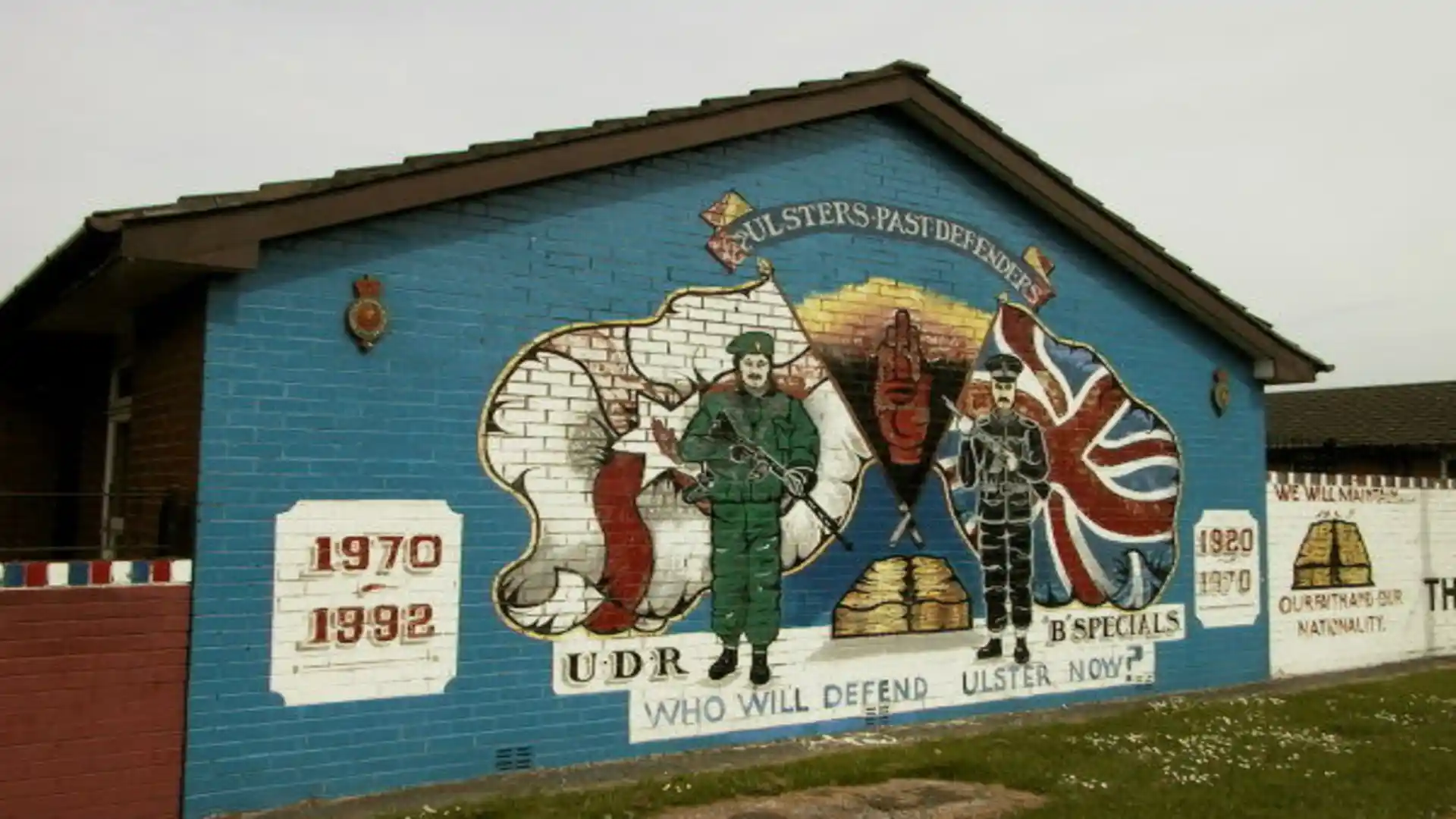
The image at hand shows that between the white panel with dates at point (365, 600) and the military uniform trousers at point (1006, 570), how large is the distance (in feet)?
15.8

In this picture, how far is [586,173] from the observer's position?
27.8ft

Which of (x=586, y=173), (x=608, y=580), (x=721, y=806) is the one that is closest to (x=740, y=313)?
(x=586, y=173)

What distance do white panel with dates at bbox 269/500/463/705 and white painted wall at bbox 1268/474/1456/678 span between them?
921cm

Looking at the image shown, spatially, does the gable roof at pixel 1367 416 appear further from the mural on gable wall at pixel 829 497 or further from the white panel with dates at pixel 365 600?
the white panel with dates at pixel 365 600

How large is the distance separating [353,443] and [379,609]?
104cm

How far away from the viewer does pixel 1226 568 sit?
1239 cm

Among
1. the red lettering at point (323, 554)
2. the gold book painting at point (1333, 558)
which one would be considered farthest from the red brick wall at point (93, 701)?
the gold book painting at point (1333, 558)

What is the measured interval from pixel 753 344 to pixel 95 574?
4.70 meters

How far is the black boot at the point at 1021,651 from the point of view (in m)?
10.6

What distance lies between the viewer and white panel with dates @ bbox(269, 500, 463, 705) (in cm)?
715

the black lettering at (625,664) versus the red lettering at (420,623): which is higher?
the red lettering at (420,623)

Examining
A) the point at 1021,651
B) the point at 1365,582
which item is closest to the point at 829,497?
the point at 1021,651

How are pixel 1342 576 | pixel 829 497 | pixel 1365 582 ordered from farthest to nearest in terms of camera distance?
pixel 1365 582 < pixel 1342 576 < pixel 829 497

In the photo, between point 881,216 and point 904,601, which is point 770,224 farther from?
point 904,601
